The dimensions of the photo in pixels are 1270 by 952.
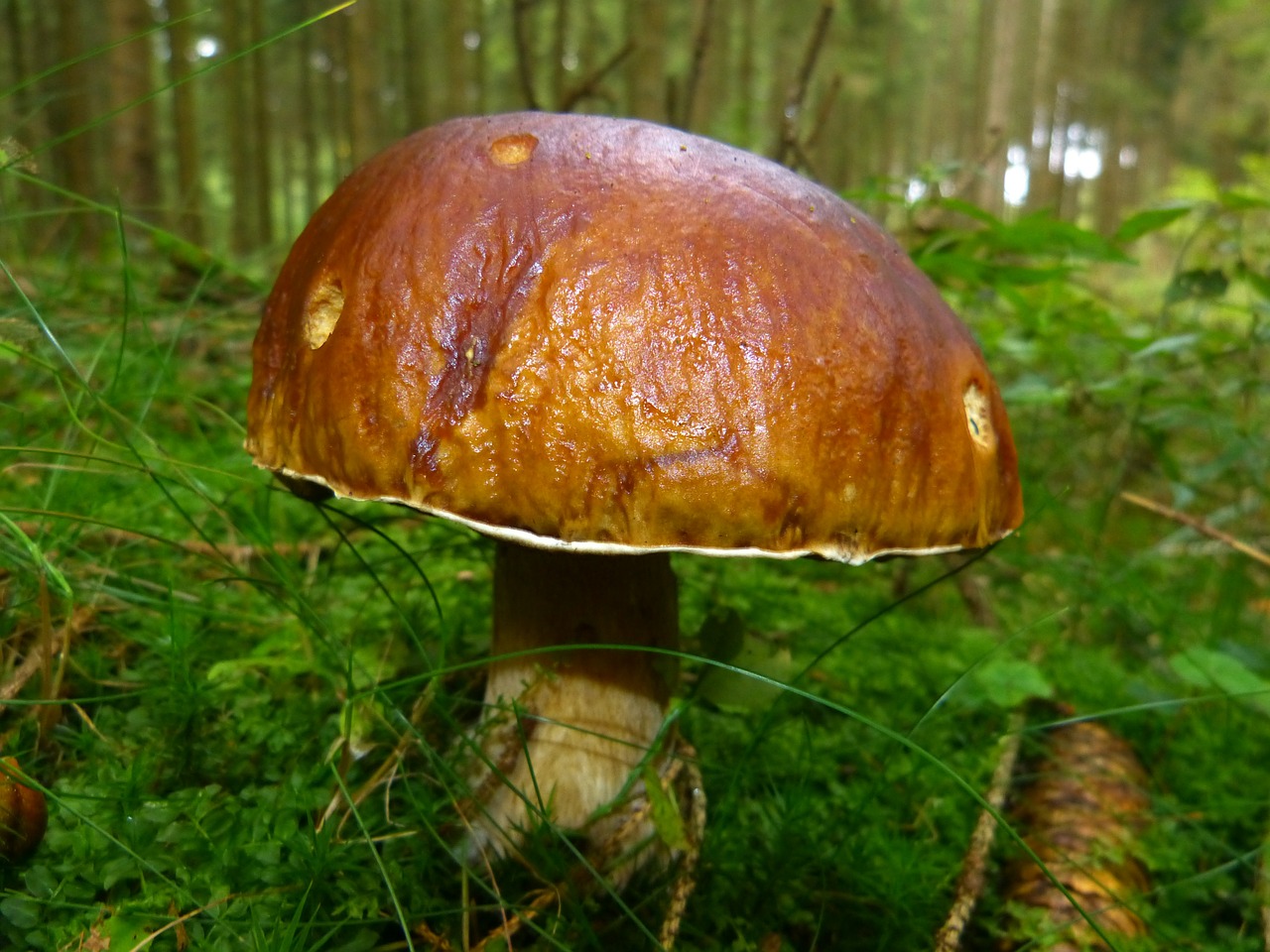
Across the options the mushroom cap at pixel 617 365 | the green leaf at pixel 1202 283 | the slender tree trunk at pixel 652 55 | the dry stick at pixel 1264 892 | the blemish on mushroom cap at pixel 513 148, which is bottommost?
the dry stick at pixel 1264 892

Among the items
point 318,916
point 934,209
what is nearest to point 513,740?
point 318,916

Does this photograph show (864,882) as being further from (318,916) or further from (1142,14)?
(1142,14)

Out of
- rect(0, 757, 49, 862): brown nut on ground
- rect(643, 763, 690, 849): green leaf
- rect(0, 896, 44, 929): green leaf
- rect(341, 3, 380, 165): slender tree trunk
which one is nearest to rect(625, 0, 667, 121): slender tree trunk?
rect(341, 3, 380, 165): slender tree trunk

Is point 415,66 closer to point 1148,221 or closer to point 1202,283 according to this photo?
point 1202,283

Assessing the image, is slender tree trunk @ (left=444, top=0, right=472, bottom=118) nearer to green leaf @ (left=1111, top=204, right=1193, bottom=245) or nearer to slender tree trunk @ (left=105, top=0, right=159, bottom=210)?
slender tree trunk @ (left=105, top=0, right=159, bottom=210)

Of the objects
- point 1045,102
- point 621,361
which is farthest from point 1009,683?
point 1045,102

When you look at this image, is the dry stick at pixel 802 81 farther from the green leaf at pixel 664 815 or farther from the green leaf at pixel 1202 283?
the green leaf at pixel 664 815

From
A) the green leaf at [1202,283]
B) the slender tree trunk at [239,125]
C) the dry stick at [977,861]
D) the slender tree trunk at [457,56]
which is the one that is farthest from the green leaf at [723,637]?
the slender tree trunk at [457,56]
